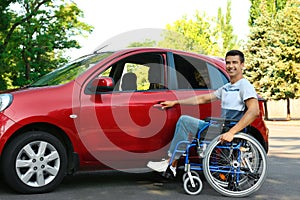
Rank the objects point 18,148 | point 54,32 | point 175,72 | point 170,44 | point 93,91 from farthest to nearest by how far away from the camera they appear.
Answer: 1. point 170,44
2. point 54,32
3. point 175,72
4. point 93,91
5. point 18,148

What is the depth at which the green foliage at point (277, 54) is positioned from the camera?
108ft

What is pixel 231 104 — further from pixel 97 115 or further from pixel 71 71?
pixel 71 71

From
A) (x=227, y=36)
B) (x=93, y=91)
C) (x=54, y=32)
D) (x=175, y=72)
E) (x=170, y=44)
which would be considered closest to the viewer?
(x=93, y=91)

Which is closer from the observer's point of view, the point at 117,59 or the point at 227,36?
the point at 117,59

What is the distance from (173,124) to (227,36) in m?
58.1

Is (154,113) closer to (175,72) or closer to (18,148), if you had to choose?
(175,72)

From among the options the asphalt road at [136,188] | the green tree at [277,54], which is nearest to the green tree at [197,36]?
the green tree at [277,54]

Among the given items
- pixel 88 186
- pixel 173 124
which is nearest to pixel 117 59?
pixel 173 124

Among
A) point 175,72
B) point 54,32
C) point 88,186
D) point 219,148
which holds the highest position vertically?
point 54,32

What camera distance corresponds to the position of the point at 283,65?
109ft

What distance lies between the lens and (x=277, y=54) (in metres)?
34.0

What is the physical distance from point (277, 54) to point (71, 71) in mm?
29759

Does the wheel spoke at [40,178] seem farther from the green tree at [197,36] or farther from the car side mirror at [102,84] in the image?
the green tree at [197,36]

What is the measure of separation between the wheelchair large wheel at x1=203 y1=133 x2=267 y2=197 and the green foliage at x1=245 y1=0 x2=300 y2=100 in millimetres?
28406
